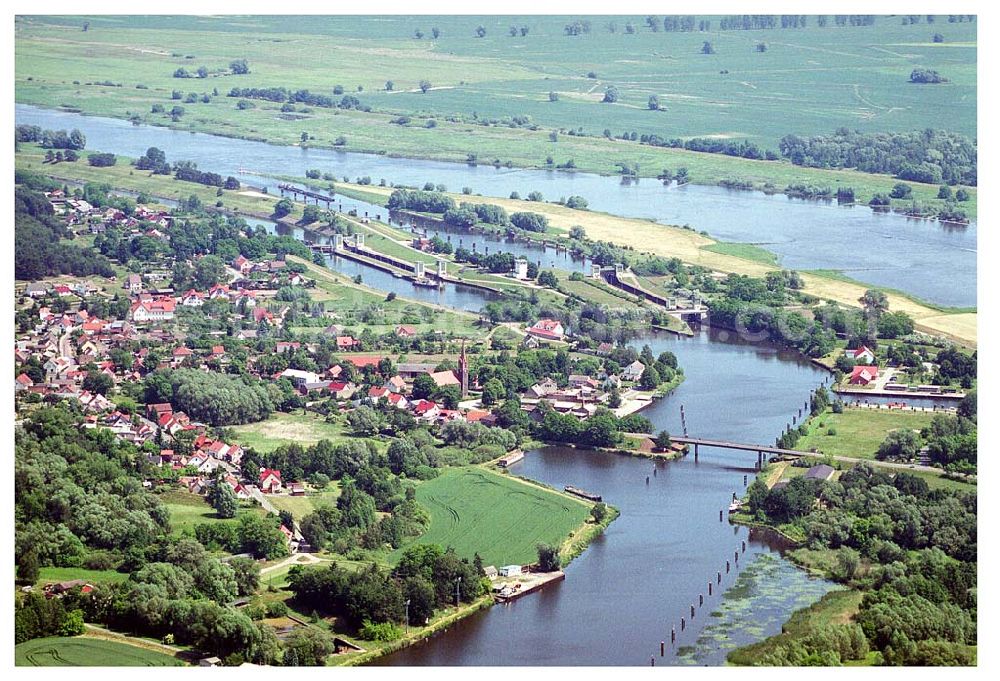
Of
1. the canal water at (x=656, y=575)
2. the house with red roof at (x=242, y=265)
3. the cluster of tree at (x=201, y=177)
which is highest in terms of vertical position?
the cluster of tree at (x=201, y=177)

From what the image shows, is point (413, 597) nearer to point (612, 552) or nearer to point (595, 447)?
point (612, 552)

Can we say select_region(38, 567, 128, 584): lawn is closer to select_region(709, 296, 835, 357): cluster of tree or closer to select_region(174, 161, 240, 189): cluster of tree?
select_region(709, 296, 835, 357): cluster of tree

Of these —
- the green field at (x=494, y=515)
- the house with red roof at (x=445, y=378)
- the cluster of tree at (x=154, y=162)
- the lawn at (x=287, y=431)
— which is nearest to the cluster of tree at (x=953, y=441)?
the green field at (x=494, y=515)

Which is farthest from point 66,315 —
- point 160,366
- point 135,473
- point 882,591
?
point 882,591

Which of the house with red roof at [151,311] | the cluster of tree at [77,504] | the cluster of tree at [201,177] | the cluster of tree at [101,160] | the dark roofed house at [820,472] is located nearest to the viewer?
the cluster of tree at [77,504]

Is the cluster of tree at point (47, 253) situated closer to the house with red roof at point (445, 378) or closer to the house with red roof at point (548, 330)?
the house with red roof at point (548, 330)

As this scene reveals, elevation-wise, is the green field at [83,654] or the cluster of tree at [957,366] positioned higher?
the green field at [83,654]
